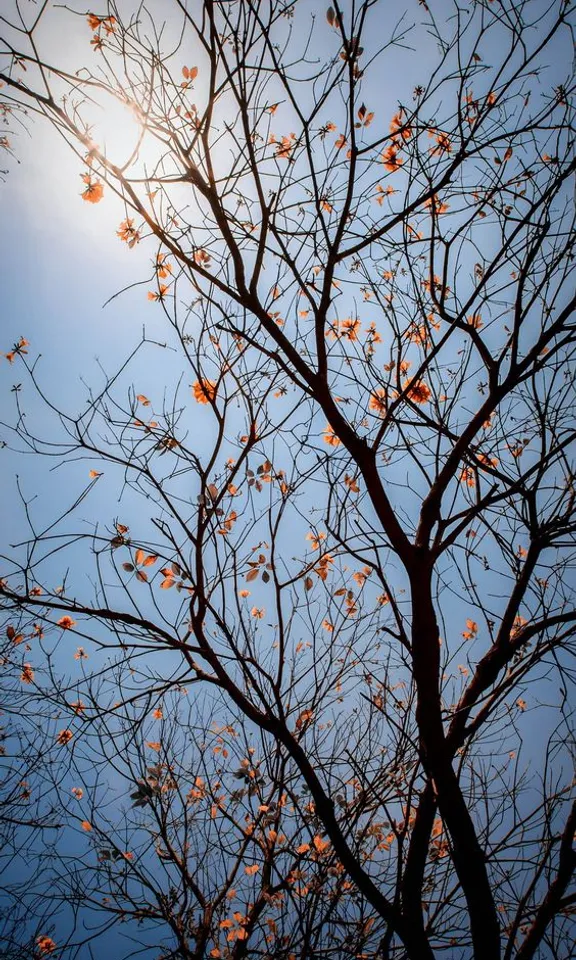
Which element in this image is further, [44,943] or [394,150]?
[44,943]

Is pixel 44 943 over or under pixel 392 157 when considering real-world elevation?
under

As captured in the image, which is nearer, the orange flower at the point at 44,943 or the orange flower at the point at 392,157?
the orange flower at the point at 392,157

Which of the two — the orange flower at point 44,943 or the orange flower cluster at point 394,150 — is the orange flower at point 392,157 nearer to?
the orange flower cluster at point 394,150

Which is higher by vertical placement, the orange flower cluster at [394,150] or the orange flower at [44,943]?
the orange flower cluster at [394,150]

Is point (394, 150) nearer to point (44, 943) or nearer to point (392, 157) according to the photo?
point (392, 157)

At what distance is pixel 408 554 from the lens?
2260 millimetres

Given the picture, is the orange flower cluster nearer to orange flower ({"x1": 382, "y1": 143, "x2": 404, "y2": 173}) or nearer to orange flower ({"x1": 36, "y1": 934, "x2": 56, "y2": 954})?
orange flower ({"x1": 382, "y1": 143, "x2": 404, "y2": 173})

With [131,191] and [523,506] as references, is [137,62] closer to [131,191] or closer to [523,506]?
[131,191]

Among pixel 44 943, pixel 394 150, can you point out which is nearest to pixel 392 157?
pixel 394 150

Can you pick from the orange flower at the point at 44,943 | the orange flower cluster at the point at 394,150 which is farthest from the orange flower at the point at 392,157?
the orange flower at the point at 44,943

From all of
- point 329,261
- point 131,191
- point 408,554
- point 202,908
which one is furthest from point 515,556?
point 202,908

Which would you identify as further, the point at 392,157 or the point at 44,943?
the point at 44,943

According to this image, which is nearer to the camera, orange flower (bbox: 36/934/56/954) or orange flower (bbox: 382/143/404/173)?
orange flower (bbox: 382/143/404/173)

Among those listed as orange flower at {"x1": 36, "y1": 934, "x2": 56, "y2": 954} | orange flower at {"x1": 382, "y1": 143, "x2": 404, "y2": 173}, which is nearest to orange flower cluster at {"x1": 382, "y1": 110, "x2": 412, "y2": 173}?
orange flower at {"x1": 382, "y1": 143, "x2": 404, "y2": 173}
